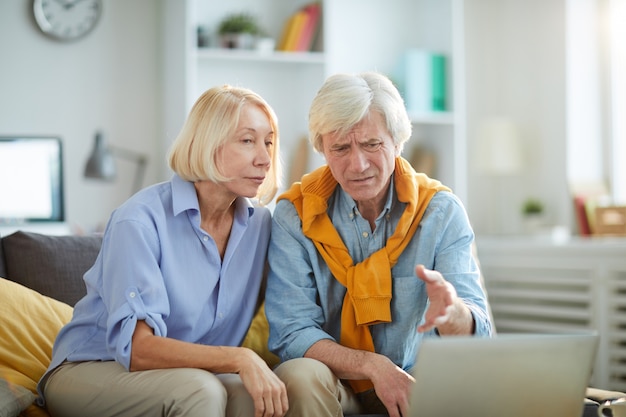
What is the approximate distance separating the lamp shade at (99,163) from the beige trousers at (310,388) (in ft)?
8.39

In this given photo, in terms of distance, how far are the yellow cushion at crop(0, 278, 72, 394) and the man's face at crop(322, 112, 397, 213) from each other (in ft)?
2.74

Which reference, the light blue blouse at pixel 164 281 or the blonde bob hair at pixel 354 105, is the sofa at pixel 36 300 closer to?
the light blue blouse at pixel 164 281

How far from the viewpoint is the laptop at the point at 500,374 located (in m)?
1.42

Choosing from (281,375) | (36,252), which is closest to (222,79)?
(36,252)

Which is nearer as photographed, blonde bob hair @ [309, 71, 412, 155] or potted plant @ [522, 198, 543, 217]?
blonde bob hair @ [309, 71, 412, 155]

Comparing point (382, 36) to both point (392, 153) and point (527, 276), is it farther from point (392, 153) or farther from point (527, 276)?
point (392, 153)

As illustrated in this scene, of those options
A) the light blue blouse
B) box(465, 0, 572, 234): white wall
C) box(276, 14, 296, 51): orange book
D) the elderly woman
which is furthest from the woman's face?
box(465, 0, 572, 234): white wall

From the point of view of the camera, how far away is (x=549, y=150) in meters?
4.64

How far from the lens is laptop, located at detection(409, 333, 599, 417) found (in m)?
1.42

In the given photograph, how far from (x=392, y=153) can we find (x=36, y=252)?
1.02 m

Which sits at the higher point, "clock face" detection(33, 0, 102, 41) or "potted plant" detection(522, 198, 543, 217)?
"clock face" detection(33, 0, 102, 41)

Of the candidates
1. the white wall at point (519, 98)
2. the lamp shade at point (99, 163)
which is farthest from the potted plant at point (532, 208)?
the lamp shade at point (99, 163)

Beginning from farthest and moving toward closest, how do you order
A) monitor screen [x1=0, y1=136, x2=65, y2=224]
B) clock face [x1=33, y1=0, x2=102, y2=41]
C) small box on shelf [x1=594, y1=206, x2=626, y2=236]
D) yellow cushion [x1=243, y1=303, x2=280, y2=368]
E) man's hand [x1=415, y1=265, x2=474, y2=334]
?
clock face [x1=33, y1=0, x2=102, y2=41] < monitor screen [x1=0, y1=136, x2=65, y2=224] < small box on shelf [x1=594, y1=206, x2=626, y2=236] < yellow cushion [x1=243, y1=303, x2=280, y2=368] < man's hand [x1=415, y1=265, x2=474, y2=334]

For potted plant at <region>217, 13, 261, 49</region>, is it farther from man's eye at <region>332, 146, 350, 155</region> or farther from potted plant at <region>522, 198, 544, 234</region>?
man's eye at <region>332, 146, 350, 155</region>
